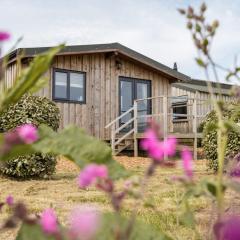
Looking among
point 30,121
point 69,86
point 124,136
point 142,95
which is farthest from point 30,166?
point 142,95

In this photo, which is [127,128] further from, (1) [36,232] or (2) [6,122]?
(1) [36,232]

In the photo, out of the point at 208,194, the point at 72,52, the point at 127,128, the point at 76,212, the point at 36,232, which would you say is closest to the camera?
the point at 76,212

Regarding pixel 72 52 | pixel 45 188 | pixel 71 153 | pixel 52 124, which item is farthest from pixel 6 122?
pixel 71 153

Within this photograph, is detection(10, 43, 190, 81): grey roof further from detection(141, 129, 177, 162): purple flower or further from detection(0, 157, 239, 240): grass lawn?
detection(141, 129, 177, 162): purple flower

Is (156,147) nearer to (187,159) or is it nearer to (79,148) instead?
(187,159)

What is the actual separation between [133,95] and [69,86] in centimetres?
304

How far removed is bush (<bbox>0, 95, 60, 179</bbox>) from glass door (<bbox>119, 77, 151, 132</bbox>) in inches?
378

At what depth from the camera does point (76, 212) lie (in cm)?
43

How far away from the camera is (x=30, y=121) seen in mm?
10469

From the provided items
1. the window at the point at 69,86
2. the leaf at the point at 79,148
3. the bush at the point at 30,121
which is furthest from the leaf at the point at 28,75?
the window at the point at 69,86

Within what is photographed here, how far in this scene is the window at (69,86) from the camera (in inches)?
743

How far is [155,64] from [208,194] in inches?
811

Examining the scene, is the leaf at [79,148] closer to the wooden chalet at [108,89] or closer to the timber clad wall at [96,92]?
the wooden chalet at [108,89]

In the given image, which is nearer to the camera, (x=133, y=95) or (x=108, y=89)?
(x=108, y=89)
